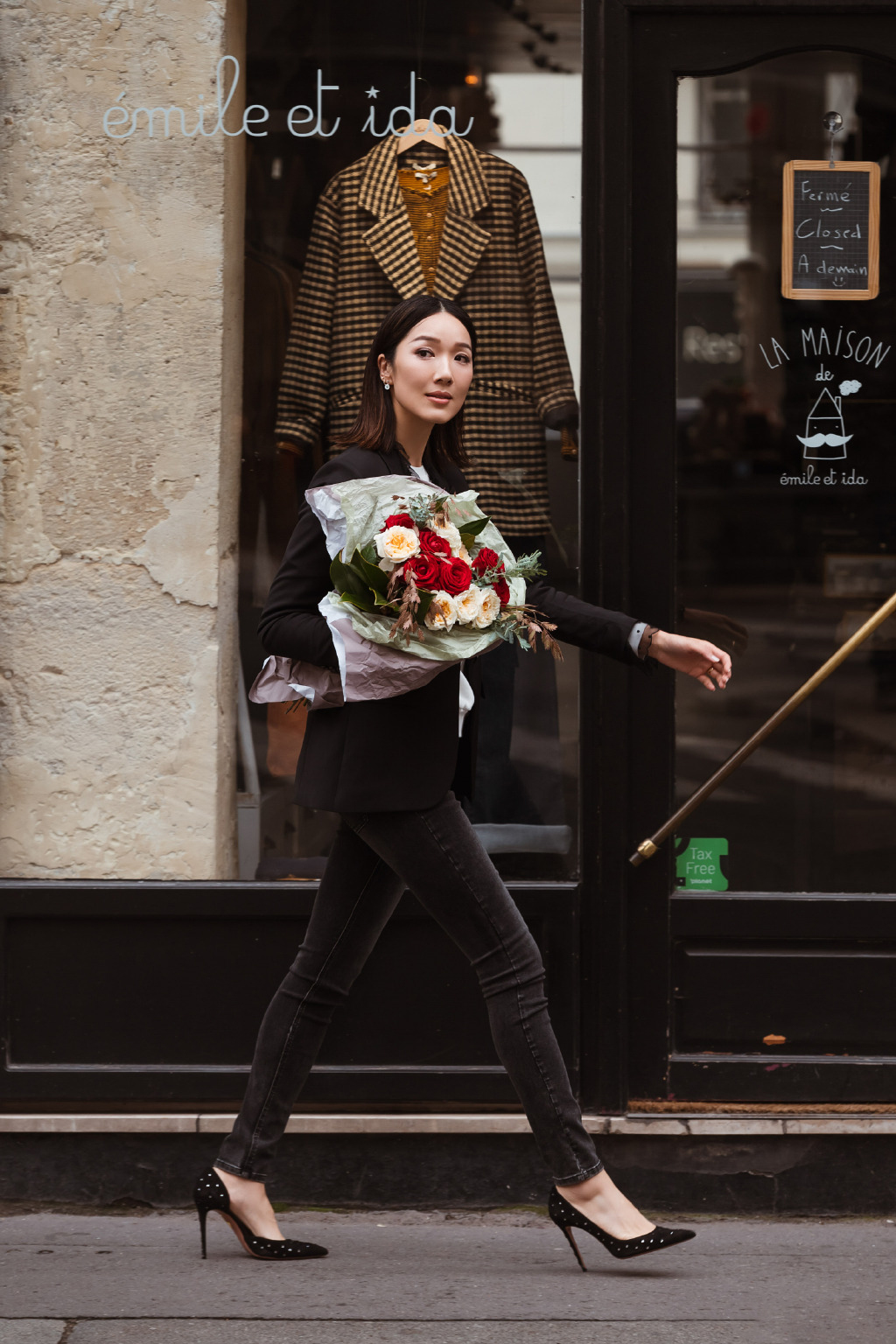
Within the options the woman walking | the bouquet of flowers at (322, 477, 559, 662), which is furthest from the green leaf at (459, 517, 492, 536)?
the woman walking

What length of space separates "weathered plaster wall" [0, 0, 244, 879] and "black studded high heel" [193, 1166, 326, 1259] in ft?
2.97

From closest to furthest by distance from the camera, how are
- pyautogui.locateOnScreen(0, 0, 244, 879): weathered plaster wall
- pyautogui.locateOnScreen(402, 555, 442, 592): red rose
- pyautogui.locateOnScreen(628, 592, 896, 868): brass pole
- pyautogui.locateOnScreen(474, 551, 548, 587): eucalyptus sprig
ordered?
pyautogui.locateOnScreen(402, 555, 442, 592): red rose
pyautogui.locateOnScreen(474, 551, 548, 587): eucalyptus sprig
pyautogui.locateOnScreen(628, 592, 896, 868): brass pole
pyautogui.locateOnScreen(0, 0, 244, 879): weathered plaster wall

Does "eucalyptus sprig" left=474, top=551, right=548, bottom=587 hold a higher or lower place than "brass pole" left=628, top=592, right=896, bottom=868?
higher

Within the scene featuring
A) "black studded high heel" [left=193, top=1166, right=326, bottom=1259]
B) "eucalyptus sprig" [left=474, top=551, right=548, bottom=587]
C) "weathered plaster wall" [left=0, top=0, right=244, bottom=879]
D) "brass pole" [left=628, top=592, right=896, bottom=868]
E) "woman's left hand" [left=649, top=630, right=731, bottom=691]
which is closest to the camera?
"eucalyptus sprig" [left=474, top=551, right=548, bottom=587]

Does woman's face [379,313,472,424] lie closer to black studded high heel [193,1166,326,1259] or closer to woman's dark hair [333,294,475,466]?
woman's dark hair [333,294,475,466]

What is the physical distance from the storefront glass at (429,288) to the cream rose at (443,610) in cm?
113

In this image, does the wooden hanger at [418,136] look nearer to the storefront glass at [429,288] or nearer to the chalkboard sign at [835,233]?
the storefront glass at [429,288]

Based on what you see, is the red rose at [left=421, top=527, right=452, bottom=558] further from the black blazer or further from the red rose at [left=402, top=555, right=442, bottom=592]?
the black blazer

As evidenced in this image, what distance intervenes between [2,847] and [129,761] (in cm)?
41

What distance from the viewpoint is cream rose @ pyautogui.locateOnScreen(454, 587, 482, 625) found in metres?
2.97

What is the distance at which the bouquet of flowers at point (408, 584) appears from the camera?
2.96 meters

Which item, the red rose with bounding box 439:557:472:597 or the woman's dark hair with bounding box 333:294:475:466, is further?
the woman's dark hair with bounding box 333:294:475:466

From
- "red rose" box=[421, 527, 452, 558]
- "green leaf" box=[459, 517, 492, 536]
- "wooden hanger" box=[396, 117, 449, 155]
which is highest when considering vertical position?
"wooden hanger" box=[396, 117, 449, 155]

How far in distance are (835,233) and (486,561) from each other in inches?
64.6
